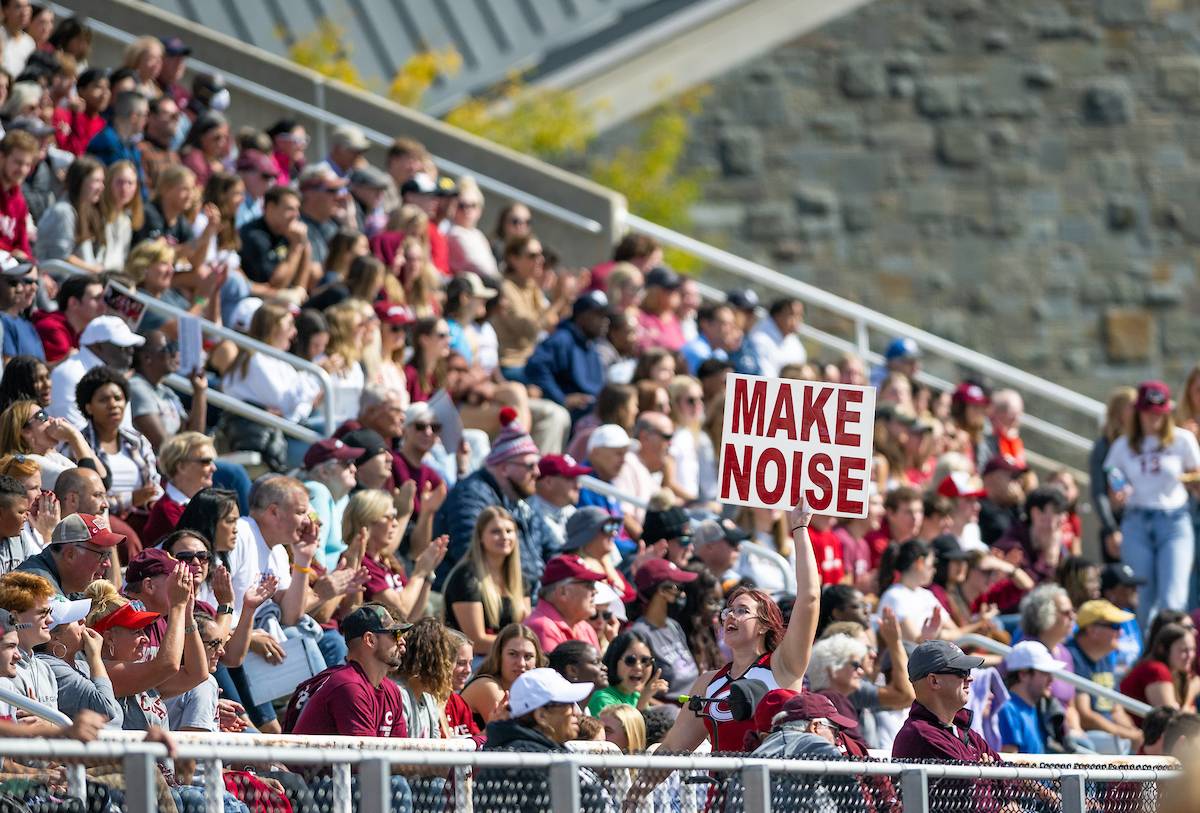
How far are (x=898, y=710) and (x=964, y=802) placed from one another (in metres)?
3.31

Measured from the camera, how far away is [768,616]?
8.65m

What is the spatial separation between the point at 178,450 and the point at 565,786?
13.5 ft

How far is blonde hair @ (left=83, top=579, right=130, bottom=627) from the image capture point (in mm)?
8117

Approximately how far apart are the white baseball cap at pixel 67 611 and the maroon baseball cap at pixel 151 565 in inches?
18.8

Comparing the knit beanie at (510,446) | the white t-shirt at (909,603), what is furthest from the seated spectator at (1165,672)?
the knit beanie at (510,446)

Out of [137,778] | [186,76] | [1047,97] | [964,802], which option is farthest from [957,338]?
[137,778]

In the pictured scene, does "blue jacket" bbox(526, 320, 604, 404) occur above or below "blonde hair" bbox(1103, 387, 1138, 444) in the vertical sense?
above

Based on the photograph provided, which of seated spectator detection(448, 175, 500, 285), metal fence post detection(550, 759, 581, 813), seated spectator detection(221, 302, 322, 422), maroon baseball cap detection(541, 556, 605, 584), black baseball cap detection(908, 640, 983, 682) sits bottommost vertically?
metal fence post detection(550, 759, 581, 813)

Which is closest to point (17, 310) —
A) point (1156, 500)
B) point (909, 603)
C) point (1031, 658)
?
point (909, 603)

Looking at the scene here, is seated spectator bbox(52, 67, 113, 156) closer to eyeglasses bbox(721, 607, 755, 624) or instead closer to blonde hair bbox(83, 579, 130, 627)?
blonde hair bbox(83, 579, 130, 627)

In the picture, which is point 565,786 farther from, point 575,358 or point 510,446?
point 575,358

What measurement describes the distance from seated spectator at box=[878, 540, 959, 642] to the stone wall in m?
11.0

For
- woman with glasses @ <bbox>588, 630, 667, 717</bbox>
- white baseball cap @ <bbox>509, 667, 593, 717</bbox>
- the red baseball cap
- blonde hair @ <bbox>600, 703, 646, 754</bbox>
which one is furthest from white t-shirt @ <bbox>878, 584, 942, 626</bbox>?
white baseball cap @ <bbox>509, 667, 593, 717</bbox>

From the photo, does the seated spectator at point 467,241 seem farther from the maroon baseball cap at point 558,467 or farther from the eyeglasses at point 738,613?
the eyeglasses at point 738,613
